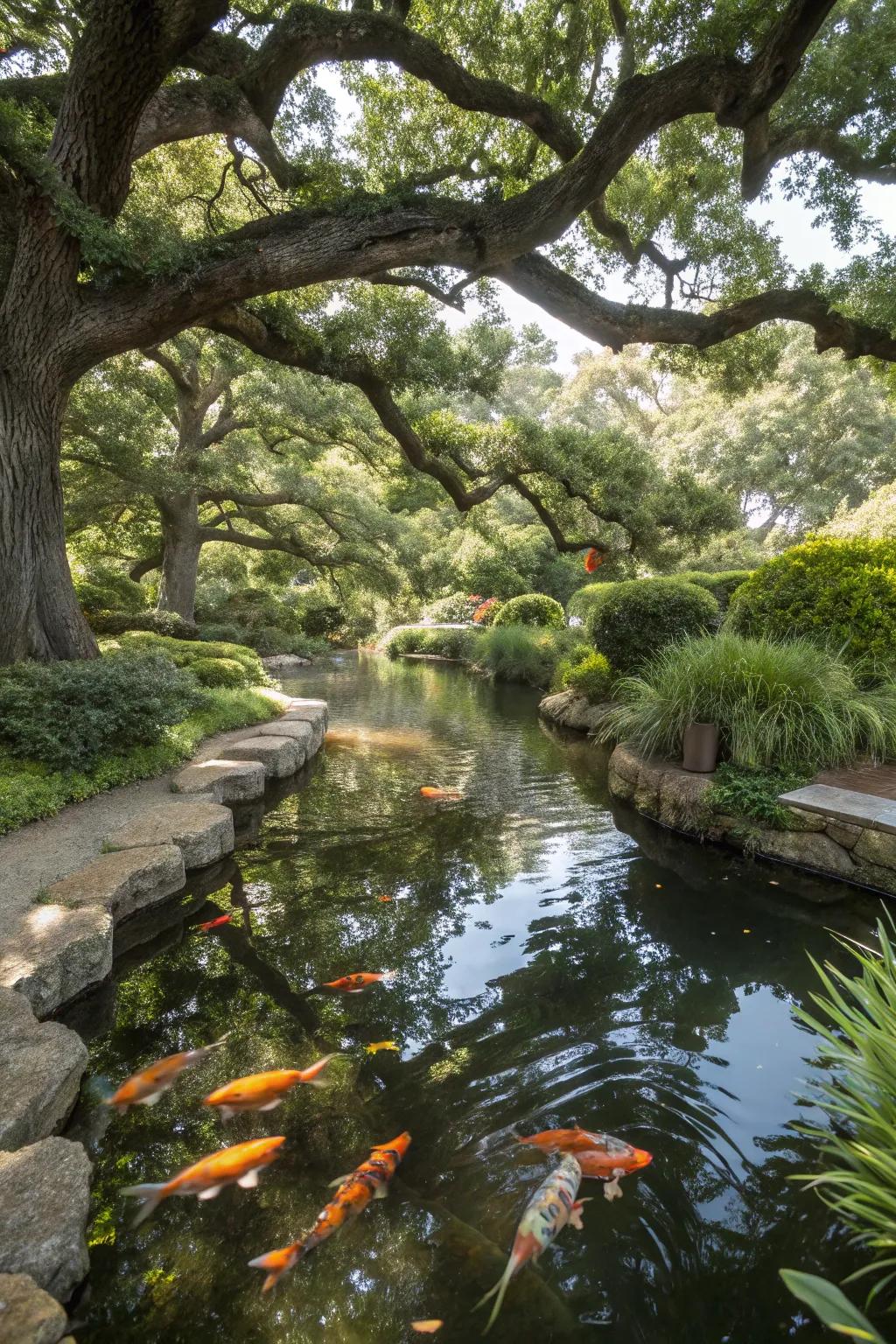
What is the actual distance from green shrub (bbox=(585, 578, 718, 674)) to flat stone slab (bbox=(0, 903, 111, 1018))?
6253 millimetres

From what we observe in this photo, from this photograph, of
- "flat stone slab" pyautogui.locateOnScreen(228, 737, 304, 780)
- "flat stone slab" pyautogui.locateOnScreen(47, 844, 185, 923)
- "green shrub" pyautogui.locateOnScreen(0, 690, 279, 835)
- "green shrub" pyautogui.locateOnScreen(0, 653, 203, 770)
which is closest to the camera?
"flat stone slab" pyautogui.locateOnScreen(47, 844, 185, 923)

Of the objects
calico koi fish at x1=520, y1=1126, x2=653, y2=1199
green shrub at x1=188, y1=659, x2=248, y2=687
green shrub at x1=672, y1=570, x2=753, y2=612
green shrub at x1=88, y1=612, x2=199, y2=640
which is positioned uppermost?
green shrub at x1=672, y1=570, x2=753, y2=612

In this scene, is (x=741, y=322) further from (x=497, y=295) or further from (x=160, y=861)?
(x=160, y=861)

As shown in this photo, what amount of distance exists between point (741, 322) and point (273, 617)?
14.0 meters

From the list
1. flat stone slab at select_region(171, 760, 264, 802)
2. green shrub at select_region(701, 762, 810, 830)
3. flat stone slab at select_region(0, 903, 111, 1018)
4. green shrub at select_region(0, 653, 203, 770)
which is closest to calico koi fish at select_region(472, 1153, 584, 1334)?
flat stone slab at select_region(0, 903, 111, 1018)

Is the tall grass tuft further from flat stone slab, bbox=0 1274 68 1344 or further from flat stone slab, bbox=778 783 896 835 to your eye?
flat stone slab, bbox=778 783 896 835

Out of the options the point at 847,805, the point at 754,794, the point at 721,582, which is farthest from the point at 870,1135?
the point at 721,582

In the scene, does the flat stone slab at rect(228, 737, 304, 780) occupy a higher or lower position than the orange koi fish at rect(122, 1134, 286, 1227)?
higher

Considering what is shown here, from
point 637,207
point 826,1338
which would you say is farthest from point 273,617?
point 826,1338

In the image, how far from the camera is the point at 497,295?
323 inches

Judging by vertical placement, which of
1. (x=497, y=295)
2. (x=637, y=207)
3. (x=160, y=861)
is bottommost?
(x=160, y=861)

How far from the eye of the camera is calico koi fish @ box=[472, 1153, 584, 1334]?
4.93 feet

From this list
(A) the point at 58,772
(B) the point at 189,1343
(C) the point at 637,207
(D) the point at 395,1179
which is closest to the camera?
(B) the point at 189,1343

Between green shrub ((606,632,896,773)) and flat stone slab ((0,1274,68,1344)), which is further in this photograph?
green shrub ((606,632,896,773))
